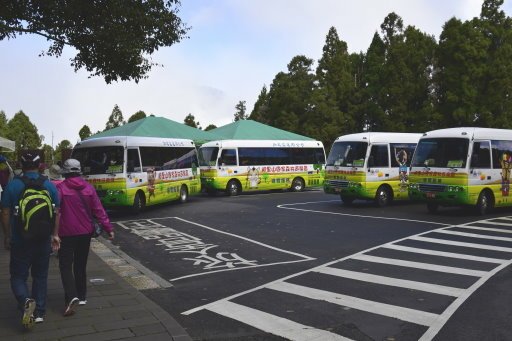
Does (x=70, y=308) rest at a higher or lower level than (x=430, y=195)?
lower

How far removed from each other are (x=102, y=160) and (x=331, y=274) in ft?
36.8

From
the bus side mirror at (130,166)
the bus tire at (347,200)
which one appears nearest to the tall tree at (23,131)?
the bus side mirror at (130,166)

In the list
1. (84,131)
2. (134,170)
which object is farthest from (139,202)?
(84,131)

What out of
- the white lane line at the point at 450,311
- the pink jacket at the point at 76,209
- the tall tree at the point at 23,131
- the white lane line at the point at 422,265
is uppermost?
the tall tree at the point at 23,131

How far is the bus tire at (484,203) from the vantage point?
16.1 metres

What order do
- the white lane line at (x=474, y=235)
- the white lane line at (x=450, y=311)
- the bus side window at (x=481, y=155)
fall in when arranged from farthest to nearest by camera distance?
the bus side window at (x=481, y=155)
the white lane line at (x=474, y=235)
the white lane line at (x=450, y=311)

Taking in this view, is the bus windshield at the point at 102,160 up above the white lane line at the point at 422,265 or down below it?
above

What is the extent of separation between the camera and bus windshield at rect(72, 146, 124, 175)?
17.3 meters

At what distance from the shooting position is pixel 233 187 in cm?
2583

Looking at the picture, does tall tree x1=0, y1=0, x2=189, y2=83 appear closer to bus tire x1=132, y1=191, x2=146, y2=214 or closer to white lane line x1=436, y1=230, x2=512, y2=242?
bus tire x1=132, y1=191, x2=146, y2=214

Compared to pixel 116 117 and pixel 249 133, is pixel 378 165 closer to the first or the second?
pixel 249 133

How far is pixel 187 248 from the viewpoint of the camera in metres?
11.0

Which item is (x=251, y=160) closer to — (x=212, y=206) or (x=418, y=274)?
(x=212, y=206)

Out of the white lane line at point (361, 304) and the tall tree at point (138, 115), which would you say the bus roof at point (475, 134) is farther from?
the tall tree at point (138, 115)
